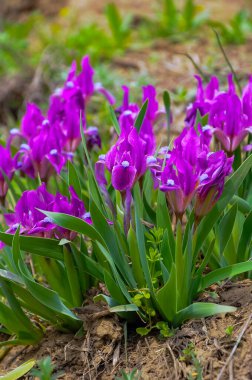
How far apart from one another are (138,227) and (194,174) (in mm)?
248

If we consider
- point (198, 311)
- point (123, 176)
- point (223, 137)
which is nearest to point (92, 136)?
point (223, 137)

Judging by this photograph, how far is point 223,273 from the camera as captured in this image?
6.43ft

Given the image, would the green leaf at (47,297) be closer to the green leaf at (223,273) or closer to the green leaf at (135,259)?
the green leaf at (135,259)

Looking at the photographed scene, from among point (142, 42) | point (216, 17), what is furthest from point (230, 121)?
point (216, 17)

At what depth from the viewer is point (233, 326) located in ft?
6.35

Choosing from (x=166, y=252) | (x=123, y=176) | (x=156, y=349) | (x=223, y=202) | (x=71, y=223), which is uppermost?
(x=123, y=176)

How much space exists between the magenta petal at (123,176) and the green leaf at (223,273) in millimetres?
422

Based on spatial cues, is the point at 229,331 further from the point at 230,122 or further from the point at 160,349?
the point at 230,122

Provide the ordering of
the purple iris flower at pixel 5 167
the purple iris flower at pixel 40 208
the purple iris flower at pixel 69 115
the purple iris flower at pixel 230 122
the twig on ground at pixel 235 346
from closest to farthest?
the twig on ground at pixel 235 346, the purple iris flower at pixel 40 208, the purple iris flower at pixel 230 122, the purple iris flower at pixel 5 167, the purple iris flower at pixel 69 115

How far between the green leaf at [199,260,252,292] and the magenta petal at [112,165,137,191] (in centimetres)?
42

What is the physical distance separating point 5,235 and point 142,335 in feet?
1.89

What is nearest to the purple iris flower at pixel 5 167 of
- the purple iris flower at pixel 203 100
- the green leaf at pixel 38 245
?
the green leaf at pixel 38 245

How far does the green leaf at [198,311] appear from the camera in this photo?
1.85 meters

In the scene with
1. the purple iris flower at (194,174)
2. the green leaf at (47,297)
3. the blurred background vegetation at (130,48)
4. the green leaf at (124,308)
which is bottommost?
the blurred background vegetation at (130,48)
